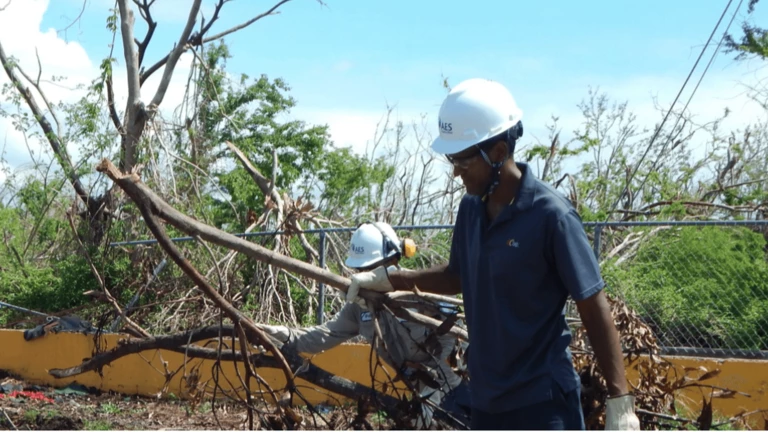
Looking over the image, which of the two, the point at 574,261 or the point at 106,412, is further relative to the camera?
the point at 106,412

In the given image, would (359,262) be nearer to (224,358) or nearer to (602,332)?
(224,358)

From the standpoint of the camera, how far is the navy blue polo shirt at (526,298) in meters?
2.83

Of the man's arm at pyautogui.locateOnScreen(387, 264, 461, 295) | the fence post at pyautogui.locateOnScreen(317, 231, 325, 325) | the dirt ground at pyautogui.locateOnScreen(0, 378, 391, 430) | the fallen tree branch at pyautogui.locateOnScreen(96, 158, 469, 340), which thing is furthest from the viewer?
the fence post at pyautogui.locateOnScreen(317, 231, 325, 325)

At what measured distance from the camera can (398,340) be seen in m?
→ 4.97

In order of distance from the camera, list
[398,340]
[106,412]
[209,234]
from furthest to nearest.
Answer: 1. [106,412]
2. [398,340]
3. [209,234]

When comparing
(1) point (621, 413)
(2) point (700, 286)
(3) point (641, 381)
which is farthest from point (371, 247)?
(2) point (700, 286)

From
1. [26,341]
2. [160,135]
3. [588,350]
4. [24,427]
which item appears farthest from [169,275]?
[588,350]

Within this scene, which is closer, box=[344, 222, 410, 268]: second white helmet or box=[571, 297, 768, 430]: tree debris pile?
box=[571, 297, 768, 430]: tree debris pile

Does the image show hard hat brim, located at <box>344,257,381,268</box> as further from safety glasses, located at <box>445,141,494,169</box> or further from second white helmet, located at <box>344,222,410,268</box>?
safety glasses, located at <box>445,141,494,169</box>

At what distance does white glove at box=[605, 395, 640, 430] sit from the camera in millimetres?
2799

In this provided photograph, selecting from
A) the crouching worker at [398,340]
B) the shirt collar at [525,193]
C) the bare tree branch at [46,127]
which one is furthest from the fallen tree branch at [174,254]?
the bare tree branch at [46,127]

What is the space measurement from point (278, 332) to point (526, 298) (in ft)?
8.79

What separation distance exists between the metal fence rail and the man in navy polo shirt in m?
3.96

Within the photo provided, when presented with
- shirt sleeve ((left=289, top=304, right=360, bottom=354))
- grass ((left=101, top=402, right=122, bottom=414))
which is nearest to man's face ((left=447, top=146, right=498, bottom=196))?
shirt sleeve ((left=289, top=304, right=360, bottom=354))
